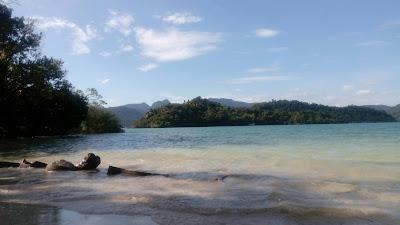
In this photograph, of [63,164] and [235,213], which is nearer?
[235,213]

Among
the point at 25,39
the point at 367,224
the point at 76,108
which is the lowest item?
the point at 367,224

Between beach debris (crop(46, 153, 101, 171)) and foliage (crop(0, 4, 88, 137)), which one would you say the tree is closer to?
foliage (crop(0, 4, 88, 137))

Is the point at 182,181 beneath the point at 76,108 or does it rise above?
beneath

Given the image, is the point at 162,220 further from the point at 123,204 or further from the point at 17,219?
the point at 17,219

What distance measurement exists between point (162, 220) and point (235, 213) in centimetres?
159

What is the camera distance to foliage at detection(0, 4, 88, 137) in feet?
→ 163

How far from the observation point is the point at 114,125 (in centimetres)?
9381

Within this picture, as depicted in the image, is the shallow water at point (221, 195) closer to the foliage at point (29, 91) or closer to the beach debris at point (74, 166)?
the beach debris at point (74, 166)

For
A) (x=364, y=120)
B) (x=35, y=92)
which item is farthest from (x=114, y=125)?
(x=364, y=120)

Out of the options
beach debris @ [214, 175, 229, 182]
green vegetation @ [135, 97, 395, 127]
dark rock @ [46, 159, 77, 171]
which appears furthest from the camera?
green vegetation @ [135, 97, 395, 127]

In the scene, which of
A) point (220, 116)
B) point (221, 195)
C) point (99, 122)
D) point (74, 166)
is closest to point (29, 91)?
point (99, 122)

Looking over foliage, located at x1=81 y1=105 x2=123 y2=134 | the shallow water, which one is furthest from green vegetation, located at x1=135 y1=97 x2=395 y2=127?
the shallow water

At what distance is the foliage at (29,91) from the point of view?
163ft

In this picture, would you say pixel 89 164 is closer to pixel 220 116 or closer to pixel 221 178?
pixel 221 178
